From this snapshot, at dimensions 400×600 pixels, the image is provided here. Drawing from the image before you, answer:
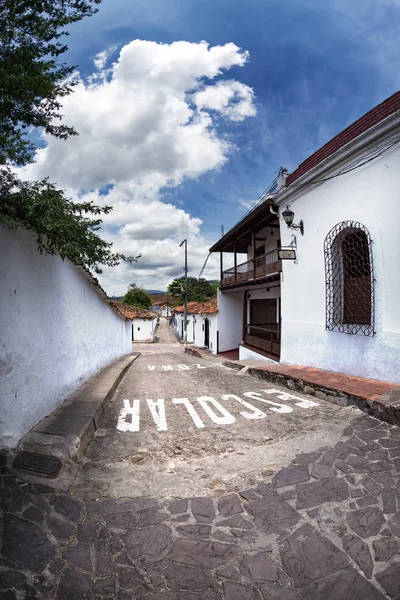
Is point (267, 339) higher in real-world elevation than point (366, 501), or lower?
higher

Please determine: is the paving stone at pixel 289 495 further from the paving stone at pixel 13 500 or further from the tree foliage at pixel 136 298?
the tree foliage at pixel 136 298

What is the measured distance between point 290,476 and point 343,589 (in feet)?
3.58

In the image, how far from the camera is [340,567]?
6.57ft

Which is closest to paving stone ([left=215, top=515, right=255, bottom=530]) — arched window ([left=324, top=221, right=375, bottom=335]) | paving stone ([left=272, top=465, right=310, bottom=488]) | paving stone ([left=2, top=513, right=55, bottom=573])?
paving stone ([left=272, top=465, right=310, bottom=488])

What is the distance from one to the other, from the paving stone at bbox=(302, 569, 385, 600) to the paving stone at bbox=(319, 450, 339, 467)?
3.93 ft

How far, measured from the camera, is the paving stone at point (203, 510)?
2.44m

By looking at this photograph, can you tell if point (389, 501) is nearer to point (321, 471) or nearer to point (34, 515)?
point (321, 471)

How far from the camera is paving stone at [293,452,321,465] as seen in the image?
3.19m

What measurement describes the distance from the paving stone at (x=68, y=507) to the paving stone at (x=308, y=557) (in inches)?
61.3

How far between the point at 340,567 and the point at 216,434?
2.07 m

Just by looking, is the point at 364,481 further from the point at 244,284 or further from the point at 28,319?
the point at 244,284

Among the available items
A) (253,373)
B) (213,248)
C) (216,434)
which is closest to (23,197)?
(216,434)

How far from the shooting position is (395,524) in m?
2.31

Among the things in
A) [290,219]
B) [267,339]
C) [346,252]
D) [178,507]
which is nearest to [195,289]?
[267,339]
